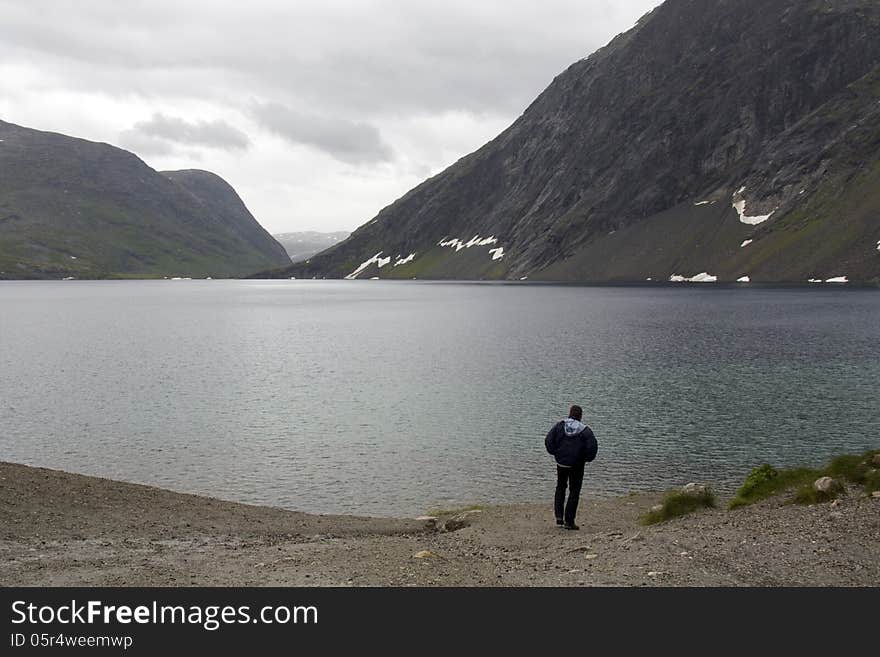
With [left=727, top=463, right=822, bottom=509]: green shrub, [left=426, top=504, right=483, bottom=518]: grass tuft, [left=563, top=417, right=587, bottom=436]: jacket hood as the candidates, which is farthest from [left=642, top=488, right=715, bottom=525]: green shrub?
[left=426, top=504, right=483, bottom=518]: grass tuft

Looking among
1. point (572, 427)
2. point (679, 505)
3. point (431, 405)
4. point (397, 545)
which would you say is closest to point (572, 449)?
point (572, 427)

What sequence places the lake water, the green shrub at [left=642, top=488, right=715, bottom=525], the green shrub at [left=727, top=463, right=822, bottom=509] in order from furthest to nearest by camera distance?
1. the lake water
2. the green shrub at [left=727, top=463, right=822, bottom=509]
3. the green shrub at [left=642, top=488, right=715, bottom=525]

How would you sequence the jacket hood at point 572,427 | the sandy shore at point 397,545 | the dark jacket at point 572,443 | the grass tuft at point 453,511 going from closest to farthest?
1. the sandy shore at point 397,545
2. the dark jacket at point 572,443
3. the jacket hood at point 572,427
4. the grass tuft at point 453,511

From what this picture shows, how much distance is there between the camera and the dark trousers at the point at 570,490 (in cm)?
2116

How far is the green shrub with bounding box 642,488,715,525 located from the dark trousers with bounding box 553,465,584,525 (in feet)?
7.10

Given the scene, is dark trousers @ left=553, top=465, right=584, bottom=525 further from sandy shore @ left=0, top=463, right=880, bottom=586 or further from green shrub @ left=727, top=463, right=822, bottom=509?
green shrub @ left=727, top=463, right=822, bottom=509

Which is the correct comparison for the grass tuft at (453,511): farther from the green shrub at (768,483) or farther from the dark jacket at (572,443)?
the green shrub at (768,483)

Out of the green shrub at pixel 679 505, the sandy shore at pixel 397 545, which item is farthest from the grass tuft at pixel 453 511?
the green shrub at pixel 679 505

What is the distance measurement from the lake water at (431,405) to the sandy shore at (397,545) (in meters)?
4.78

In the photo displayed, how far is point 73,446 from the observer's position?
35875mm

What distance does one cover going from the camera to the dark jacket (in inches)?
814

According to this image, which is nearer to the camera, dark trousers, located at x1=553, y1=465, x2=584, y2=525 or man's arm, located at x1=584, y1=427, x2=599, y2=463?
man's arm, located at x1=584, y1=427, x2=599, y2=463
